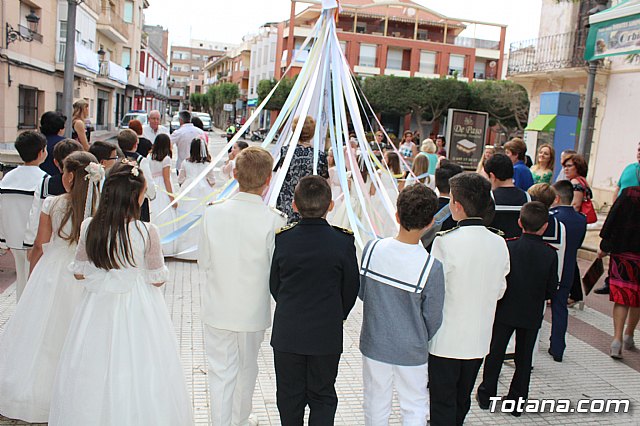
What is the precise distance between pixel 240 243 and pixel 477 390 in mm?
2204

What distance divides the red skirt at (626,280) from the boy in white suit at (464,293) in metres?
2.27

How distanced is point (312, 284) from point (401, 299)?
1.62ft

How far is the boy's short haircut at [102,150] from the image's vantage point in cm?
446

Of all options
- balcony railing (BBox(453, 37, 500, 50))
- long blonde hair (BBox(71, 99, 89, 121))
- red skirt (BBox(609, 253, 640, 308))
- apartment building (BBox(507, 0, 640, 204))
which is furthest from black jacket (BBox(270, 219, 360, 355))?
balcony railing (BBox(453, 37, 500, 50))

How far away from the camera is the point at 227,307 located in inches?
120

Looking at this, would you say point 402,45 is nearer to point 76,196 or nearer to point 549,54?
point 549,54

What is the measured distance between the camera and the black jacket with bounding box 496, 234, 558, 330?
3783mm

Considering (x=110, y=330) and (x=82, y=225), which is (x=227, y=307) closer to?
(x=110, y=330)

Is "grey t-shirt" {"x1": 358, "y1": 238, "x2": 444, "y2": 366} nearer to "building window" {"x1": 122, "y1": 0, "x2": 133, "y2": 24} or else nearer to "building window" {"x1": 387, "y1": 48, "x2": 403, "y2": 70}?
"building window" {"x1": 122, "y1": 0, "x2": 133, "y2": 24}

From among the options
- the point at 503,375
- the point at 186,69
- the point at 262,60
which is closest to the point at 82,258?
the point at 503,375

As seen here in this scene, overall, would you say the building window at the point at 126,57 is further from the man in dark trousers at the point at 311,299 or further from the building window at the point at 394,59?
the man in dark trousers at the point at 311,299

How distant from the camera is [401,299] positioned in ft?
9.63

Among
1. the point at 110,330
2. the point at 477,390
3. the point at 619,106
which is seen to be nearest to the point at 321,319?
the point at 110,330

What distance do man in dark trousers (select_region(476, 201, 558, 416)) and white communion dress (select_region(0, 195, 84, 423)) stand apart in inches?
108
